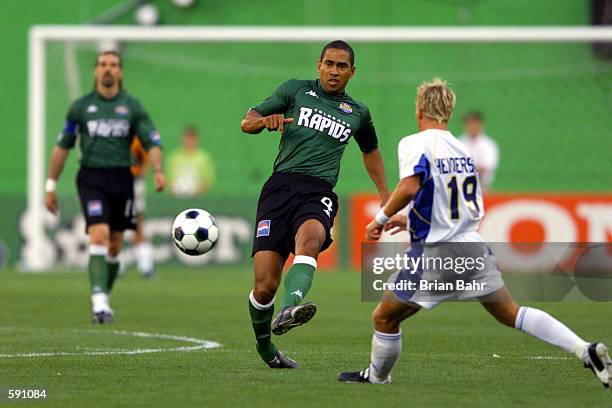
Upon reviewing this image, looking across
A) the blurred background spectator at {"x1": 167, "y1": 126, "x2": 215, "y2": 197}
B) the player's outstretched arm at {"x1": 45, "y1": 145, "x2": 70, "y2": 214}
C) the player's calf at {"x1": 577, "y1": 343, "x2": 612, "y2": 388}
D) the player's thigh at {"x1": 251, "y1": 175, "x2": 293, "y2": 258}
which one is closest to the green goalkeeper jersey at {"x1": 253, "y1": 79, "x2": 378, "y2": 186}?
the player's thigh at {"x1": 251, "y1": 175, "x2": 293, "y2": 258}

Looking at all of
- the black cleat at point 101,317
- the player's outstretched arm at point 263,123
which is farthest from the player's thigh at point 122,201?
the player's outstretched arm at point 263,123

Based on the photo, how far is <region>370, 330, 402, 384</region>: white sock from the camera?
7.96 m

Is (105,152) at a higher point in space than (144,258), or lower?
higher

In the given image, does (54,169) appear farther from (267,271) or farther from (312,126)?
(267,271)

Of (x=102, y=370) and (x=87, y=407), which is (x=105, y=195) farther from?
(x=87, y=407)

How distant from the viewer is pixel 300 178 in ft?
29.7

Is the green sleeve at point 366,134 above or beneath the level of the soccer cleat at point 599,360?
above

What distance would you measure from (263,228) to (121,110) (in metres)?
5.05

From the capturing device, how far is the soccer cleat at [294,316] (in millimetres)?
7793

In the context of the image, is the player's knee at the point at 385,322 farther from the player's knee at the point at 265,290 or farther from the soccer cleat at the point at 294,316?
the player's knee at the point at 265,290

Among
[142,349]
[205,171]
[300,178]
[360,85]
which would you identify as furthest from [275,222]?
[360,85]

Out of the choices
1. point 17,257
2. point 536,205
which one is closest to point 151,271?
point 17,257

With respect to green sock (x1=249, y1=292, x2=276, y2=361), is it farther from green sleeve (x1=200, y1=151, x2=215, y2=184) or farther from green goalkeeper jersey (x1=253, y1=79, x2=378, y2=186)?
green sleeve (x1=200, y1=151, x2=215, y2=184)

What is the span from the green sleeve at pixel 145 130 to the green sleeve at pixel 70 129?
1.94 ft
